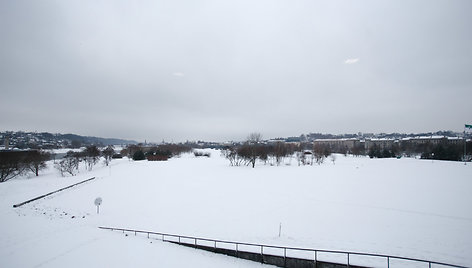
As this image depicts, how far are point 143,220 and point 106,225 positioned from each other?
323 cm

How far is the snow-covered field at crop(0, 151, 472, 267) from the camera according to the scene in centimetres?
1283

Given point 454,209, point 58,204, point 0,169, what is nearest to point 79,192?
point 58,204

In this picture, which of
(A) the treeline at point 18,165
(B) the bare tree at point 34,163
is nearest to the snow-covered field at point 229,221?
(A) the treeline at point 18,165

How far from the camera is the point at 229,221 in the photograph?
19109 millimetres

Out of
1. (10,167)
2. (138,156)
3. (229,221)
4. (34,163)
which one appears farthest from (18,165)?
(229,221)

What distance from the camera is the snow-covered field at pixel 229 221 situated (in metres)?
12.8

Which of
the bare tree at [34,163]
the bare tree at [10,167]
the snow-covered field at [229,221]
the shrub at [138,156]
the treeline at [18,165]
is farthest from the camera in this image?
the shrub at [138,156]

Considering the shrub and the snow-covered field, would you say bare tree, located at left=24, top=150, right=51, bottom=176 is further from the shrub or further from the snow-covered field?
the shrub

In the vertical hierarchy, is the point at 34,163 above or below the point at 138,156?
above

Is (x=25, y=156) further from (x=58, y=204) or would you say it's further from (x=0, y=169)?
(x=58, y=204)

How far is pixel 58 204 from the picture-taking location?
2498cm

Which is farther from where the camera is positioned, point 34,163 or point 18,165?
point 34,163

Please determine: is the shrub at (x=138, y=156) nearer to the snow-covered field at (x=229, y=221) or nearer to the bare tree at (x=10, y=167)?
the bare tree at (x=10, y=167)

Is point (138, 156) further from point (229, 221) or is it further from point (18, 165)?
point (229, 221)
